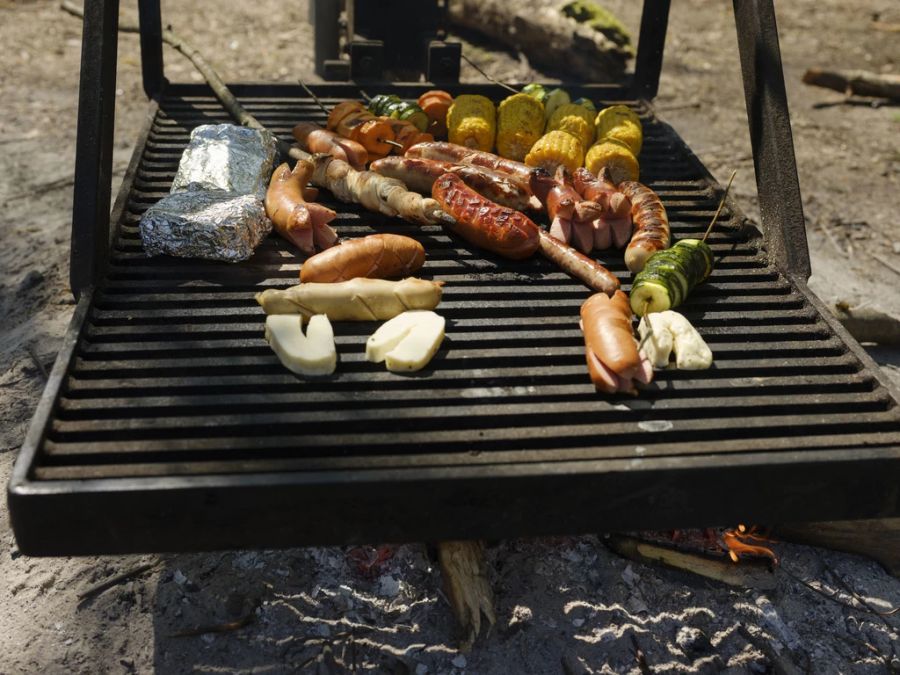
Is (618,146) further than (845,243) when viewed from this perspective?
No

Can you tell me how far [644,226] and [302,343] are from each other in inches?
63.3

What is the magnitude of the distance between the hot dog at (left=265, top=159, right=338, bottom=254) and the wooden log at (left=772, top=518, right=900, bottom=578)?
2182 millimetres

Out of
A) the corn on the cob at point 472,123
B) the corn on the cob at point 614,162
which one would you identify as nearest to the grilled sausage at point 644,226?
the corn on the cob at point 614,162

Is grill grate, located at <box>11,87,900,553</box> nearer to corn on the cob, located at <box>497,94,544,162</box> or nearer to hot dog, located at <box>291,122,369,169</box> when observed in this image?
hot dog, located at <box>291,122,369,169</box>

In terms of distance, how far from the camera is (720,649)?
311cm

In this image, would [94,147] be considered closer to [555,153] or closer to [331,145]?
[331,145]

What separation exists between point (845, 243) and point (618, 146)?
2.34 metres

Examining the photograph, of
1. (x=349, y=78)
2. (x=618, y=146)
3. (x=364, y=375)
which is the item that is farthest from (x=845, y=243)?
(x=364, y=375)

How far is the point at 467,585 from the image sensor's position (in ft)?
10.1

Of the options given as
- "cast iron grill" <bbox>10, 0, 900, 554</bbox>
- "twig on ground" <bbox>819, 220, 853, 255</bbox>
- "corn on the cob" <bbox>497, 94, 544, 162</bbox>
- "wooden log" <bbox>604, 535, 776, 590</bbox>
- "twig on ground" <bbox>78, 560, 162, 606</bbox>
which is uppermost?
"corn on the cob" <bbox>497, 94, 544, 162</bbox>

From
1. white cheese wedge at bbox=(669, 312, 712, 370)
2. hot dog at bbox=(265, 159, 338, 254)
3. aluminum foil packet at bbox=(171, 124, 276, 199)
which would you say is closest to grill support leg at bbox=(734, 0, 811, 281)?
white cheese wedge at bbox=(669, 312, 712, 370)

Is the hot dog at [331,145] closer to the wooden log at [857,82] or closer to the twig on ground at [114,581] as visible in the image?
the twig on ground at [114,581]

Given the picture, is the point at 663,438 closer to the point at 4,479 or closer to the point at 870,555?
the point at 870,555

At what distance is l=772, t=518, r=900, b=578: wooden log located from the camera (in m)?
3.38
